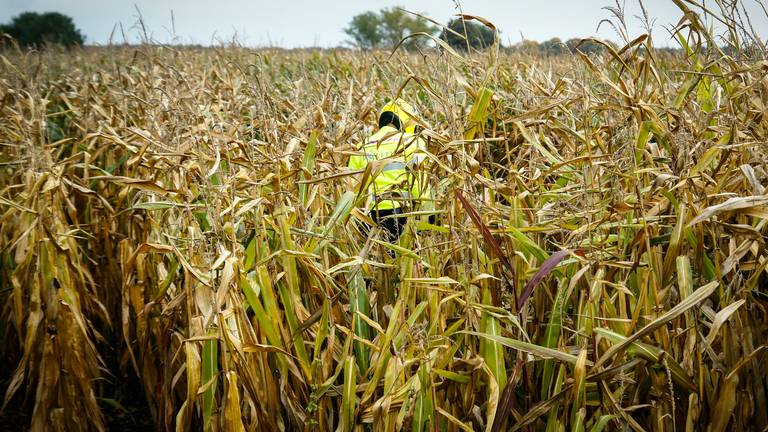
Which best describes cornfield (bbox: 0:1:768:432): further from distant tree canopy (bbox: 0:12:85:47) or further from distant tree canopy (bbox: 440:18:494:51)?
distant tree canopy (bbox: 0:12:85:47)

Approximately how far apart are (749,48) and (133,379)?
335cm

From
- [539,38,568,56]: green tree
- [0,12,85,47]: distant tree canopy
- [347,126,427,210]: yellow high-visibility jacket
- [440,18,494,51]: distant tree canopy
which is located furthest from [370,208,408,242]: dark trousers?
[0,12,85,47]: distant tree canopy

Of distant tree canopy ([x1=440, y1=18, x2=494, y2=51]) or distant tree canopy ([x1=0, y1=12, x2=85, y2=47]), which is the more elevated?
distant tree canopy ([x1=0, y1=12, x2=85, y2=47])

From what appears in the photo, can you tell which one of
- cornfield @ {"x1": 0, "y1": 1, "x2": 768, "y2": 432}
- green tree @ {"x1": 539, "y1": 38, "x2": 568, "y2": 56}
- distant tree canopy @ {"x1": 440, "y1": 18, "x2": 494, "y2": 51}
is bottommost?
cornfield @ {"x1": 0, "y1": 1, "x2": 768, "y2": 432}

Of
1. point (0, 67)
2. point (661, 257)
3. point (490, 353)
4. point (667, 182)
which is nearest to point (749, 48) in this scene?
point (667, 182)

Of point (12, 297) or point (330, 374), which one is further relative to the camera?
point (12, 297)

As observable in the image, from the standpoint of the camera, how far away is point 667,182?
1975 mm

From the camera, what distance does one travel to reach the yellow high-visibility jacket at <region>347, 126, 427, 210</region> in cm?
219

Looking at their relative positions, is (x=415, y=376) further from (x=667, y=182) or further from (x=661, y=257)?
(x=667, y=182)

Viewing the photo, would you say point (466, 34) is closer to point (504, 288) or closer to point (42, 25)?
point (504, 288)

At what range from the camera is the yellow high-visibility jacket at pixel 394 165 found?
7.17 feet

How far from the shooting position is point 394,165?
11.2 ft

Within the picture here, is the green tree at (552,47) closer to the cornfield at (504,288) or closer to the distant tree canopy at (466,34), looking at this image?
the distant tree canopy at (466,34)

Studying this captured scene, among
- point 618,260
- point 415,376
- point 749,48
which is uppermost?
point 749,48
